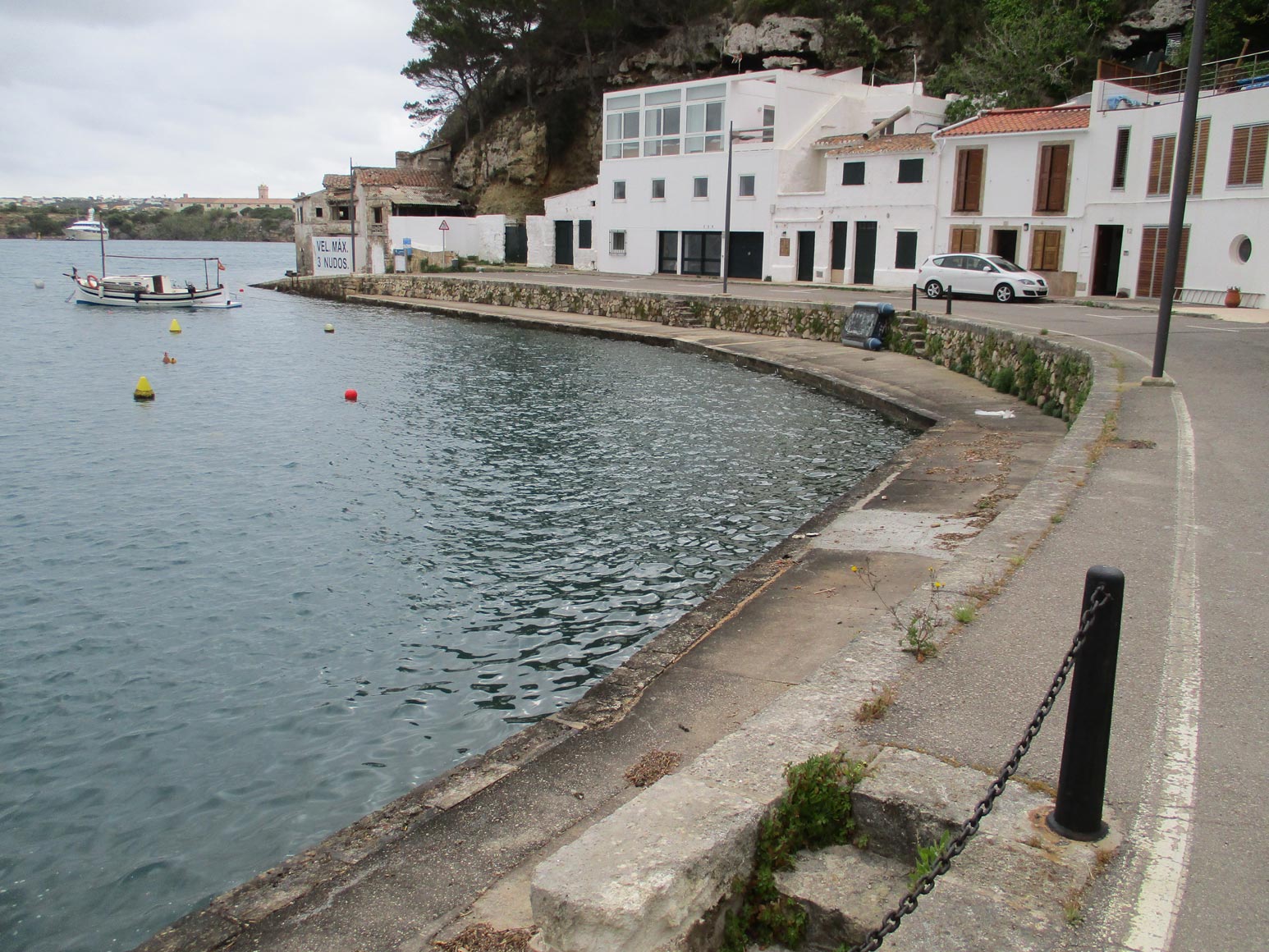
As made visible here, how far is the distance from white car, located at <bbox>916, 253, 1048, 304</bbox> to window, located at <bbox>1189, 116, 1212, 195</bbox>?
513cm

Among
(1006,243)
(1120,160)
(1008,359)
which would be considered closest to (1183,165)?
(1008,359)

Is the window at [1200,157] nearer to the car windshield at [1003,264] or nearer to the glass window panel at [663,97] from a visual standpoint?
the car windshield at [1003,264]

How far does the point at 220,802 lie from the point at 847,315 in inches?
1054

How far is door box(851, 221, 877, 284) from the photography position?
143ft

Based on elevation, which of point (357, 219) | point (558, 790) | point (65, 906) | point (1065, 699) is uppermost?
point (357, 219)

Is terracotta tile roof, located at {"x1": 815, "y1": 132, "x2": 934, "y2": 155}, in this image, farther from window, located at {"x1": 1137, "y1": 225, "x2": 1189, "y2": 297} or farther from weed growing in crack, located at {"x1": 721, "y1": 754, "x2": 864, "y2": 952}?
weed growing in crack, located at {"x1": 721, "y1": 754, "x2": 864, "y2": 952}

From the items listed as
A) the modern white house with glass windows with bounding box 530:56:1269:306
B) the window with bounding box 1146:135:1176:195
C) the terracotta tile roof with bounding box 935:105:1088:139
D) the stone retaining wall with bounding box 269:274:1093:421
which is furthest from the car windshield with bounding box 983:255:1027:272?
the terracotta tile roof with bounding box 935:105:1088:139

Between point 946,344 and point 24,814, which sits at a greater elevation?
point 946,344

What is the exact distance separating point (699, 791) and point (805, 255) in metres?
44.4

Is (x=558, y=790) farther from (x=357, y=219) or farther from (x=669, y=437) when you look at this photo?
(x=357, y=219)

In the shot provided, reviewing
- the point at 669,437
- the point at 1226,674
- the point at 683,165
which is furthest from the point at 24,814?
the point at 683,165

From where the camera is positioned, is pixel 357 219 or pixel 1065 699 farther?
pixel 357 219

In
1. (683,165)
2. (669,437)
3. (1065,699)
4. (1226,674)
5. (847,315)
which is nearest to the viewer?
(1065,699)

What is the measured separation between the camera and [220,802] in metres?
7.23
